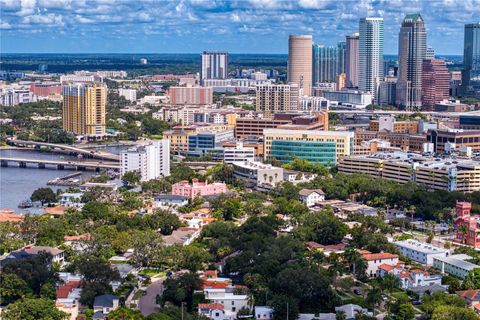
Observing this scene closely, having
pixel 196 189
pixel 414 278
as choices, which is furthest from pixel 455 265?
pixel 196 189

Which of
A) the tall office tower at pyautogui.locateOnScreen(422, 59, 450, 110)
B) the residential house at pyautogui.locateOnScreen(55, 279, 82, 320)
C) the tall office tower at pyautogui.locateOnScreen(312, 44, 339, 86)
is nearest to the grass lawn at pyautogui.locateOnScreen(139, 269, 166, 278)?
the residential house at pyautogui.locateOnScreen(55, 279, 82, 320)

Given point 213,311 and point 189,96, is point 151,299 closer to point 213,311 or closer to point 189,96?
point 213,311

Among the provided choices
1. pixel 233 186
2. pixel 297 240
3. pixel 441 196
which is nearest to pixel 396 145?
pixel 233 186

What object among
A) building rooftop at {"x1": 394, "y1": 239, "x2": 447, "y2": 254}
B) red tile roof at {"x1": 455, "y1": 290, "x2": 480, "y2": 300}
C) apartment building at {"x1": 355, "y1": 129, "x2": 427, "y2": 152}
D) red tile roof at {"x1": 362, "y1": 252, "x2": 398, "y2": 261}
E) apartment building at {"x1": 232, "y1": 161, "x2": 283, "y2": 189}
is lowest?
red tile roof at {"x1": 455, "y1": 290, "x2": 480, "y2": 300}

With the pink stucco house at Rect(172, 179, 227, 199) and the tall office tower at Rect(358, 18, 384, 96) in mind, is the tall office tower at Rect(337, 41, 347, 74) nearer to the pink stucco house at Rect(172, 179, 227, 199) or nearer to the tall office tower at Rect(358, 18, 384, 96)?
the tall office tower at Rect(358, 18, 384, 96)

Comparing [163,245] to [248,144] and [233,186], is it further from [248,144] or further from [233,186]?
[248,144]

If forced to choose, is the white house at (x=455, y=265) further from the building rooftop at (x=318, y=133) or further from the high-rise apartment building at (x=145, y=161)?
the building rooftop at (x=318, y=133)
